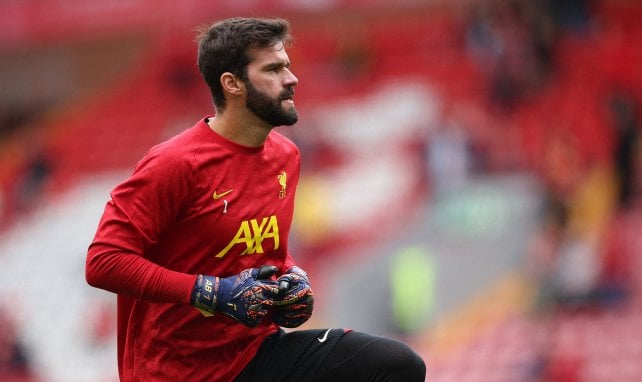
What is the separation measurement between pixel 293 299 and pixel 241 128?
0.61 m

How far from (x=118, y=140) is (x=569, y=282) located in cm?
814

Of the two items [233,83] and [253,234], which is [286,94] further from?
[253,234]

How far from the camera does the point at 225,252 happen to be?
3.74 metres

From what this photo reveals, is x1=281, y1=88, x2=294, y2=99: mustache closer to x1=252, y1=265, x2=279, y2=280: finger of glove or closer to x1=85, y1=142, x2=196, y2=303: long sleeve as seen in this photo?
x1=85, y1=142, x2=196, y2=303: long sleeve

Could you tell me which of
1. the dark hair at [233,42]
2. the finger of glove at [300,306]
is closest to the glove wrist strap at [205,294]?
the finger of glove at [300,306]

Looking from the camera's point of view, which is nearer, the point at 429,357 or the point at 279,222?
the point at 279,222

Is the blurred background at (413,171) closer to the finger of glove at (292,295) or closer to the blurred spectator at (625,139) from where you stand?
the blurred spectator at (625,139)

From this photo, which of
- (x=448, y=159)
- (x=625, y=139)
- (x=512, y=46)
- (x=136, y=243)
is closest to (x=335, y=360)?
(x=136, y=243)

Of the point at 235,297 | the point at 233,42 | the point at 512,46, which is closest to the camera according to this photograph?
the point at 235,297

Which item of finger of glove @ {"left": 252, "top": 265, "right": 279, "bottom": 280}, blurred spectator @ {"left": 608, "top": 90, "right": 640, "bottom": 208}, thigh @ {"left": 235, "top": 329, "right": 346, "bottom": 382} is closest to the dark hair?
finger of glove @ {"left": 252, "top": 265, "right": 279, "bottom": 280}

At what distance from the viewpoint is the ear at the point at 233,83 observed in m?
3.78

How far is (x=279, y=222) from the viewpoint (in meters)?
3.88

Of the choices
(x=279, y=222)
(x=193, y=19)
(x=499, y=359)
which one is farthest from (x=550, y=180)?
(x=279, y=222)

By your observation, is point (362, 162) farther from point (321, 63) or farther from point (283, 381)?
point (283, 381)
